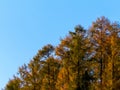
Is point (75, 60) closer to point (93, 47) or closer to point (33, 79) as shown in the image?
point (93, 47)

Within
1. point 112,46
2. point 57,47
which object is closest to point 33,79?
point 57,47

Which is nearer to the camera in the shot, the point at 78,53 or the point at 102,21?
the point at 78,53

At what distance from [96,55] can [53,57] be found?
8.33 meters

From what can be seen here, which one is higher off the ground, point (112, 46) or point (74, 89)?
point (112, 46)

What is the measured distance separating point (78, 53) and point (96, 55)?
8.79 ft

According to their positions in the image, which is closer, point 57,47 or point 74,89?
point 74,89

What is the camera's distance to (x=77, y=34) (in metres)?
45.4

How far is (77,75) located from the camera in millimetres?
42875

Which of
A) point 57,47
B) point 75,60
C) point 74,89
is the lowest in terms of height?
point 74,89

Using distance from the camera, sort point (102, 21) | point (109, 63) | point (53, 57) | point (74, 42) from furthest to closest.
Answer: point (53, 57) → point (102, 21) → point (74, 42) → point (109, 63)

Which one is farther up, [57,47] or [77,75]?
[57,47]

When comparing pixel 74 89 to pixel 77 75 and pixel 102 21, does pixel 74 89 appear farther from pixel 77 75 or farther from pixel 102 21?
pixel 102 21

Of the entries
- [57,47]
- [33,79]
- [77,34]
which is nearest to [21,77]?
[33,79]

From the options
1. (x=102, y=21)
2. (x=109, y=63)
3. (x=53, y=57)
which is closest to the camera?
(x=109, y=63)
